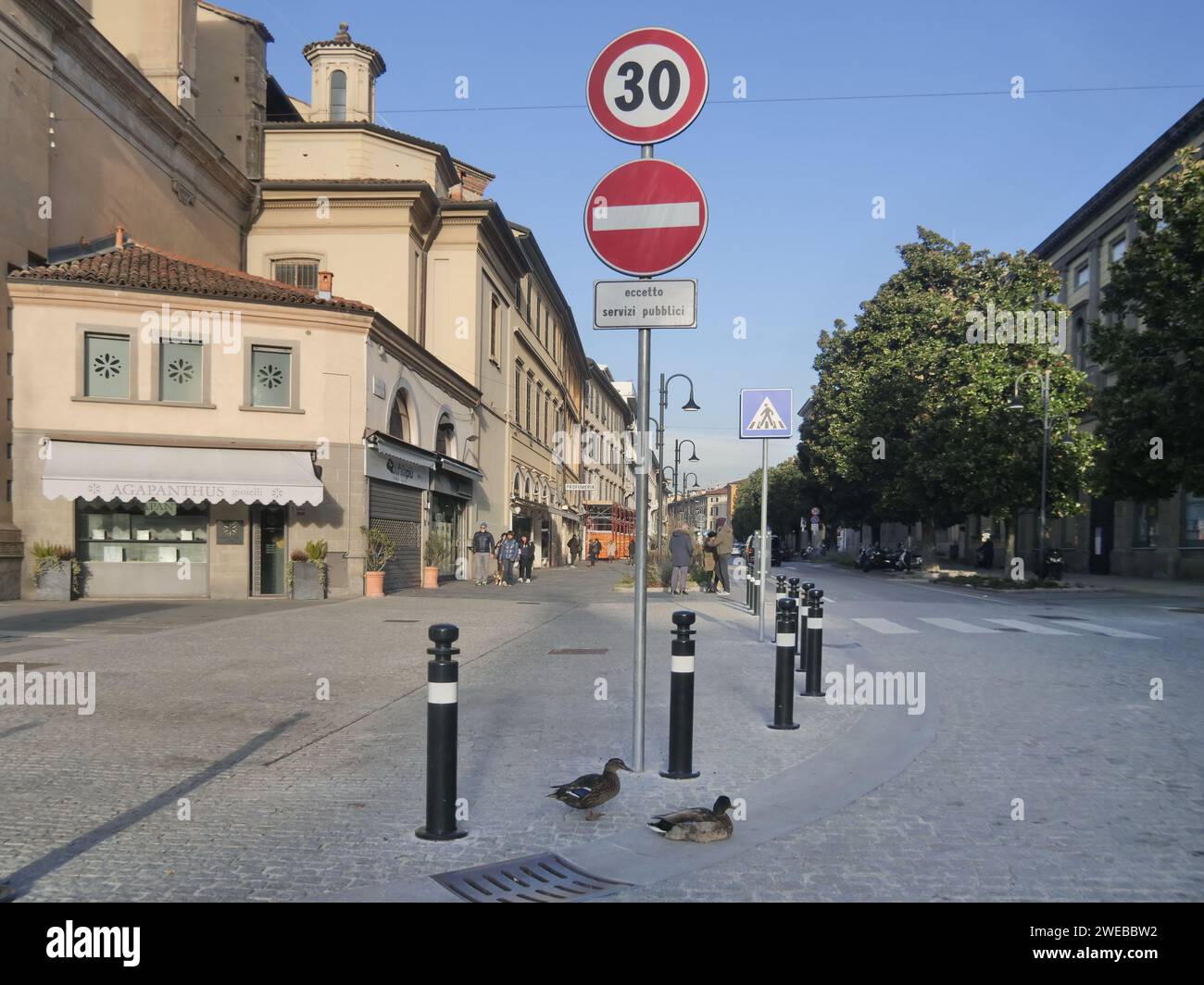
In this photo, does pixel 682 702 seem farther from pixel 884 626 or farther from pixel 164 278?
pixel 164 278

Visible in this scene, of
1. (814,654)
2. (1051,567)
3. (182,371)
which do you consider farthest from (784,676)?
(1051,567)

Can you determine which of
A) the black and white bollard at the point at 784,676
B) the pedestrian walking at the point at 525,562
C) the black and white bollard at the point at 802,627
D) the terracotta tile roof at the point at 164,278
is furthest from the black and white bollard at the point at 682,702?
the pedestrian walking at the point at 525,562

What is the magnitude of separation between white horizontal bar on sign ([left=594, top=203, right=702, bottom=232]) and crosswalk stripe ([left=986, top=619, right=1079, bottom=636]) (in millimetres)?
11185

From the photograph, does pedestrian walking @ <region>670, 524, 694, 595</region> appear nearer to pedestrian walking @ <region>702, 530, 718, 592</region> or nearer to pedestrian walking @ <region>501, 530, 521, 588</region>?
pedestrian walking @ <region>702, 530, 718, 592</region>

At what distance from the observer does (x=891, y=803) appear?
5211 mm

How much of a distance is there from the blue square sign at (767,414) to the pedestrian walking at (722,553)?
958 centimetres

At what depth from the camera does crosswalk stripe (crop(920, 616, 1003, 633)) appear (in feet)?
48.9

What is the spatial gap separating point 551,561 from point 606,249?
1740 inches

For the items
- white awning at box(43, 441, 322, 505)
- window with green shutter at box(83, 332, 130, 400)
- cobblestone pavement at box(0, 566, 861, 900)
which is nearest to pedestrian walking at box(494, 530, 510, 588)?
white awning at box(43, 441, 322, 505)

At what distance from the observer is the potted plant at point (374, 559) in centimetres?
2120

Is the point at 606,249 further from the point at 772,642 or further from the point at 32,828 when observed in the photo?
the point at 772,642

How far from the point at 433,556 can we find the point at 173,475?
8206mm

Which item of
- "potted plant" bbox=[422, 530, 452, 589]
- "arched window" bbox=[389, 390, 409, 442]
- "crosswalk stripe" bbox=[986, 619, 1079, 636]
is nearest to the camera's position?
"crosswalk stripe" bbox=[986, 619, 1079, 636]
